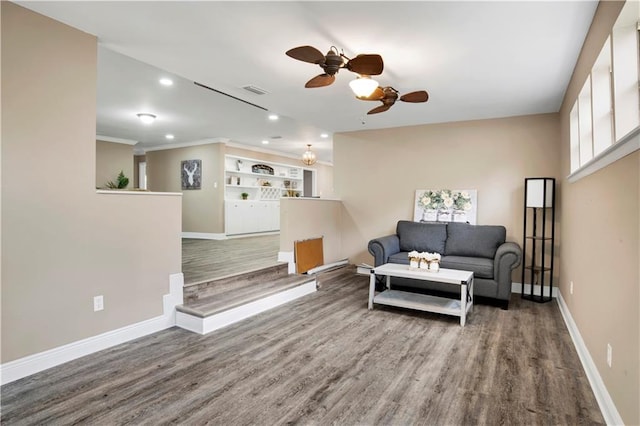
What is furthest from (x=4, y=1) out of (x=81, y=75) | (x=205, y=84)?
(x=205, y=84)

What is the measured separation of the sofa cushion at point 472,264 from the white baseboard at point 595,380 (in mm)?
920

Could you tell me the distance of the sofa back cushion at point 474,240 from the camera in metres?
4.64

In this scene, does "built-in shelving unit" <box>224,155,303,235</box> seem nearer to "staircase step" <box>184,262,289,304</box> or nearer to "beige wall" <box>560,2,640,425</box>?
"staircase step" <box>184,262,289,304</box>

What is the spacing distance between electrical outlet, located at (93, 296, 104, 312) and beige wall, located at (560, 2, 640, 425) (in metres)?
3.45

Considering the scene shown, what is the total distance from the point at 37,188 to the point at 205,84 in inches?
79.1

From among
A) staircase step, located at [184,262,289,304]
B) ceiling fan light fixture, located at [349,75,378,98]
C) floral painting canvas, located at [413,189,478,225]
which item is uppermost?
Answer: ceiling fan light fixture, located at [349,75,378,98]

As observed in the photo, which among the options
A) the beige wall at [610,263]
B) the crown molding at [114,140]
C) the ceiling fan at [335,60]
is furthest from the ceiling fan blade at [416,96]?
the crown molding at [114,140]

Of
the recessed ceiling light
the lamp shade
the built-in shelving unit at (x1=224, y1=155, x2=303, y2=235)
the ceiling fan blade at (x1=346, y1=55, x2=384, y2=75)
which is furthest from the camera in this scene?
the built-in shelving unit at (x1=224, y1=155, x2=303, y2=235)

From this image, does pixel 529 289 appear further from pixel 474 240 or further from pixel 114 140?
pixel 114 140

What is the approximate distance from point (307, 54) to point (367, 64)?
1.49 ft

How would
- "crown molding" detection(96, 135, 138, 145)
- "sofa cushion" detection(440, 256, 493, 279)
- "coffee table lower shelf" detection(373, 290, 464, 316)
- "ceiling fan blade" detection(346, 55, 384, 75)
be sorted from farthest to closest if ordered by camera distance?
1. "crown molding" detection(96, 135, 138, 145)
2. "sofa cushion" detection(440, 256, 493, 279)
3. "coffee table lower shelf" detection(373, 290, 464, 316)
4. "ceiling fan blade" detection(346, 55, 384, 75)

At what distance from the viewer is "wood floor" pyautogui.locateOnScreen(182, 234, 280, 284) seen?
4392mm

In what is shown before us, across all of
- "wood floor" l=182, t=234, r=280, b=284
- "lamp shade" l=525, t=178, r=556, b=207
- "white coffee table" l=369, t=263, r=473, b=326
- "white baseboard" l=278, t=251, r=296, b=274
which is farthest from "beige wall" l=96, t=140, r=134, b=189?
"lamp shade" l=525, t=178, r=556, b=207

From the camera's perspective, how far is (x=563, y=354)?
9.20 ft
